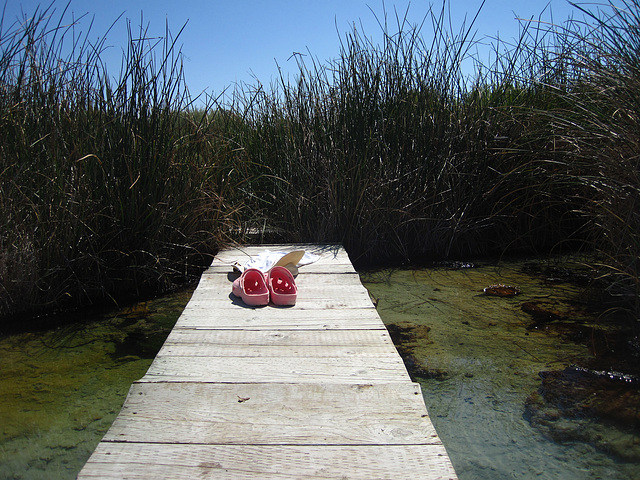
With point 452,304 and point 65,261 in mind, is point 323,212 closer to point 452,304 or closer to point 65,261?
point 452,304

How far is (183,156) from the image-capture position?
331cm

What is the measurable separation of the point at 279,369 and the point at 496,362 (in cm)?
110

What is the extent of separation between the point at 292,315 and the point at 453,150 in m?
2.25

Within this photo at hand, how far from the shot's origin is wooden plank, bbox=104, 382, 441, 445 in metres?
1.28

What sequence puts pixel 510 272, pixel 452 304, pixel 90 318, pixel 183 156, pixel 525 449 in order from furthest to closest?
pixel 510 272
pixel 183 156
pixel 452 304
pixel 90 318
pixel 525 449

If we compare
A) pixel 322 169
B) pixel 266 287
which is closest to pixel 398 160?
pixel 322 169

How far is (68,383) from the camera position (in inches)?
84.7

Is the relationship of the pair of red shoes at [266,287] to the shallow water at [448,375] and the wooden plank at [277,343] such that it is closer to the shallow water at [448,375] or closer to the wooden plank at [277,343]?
the wooden plank at [277,343]

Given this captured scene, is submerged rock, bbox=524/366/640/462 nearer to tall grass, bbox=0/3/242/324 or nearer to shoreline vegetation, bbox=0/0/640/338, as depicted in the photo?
shoreline vegetation, bbox=0/0/640/338

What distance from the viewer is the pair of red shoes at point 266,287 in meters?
2.33

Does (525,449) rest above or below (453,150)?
below

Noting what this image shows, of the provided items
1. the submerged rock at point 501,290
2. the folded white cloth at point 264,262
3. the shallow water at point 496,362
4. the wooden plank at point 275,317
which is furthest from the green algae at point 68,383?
the submerged rock at point 501,290

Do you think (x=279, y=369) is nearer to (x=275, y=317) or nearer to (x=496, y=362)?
(x=275, y=317)

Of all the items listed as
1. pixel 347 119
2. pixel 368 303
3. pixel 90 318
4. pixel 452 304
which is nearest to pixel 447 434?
pixel 368 303
